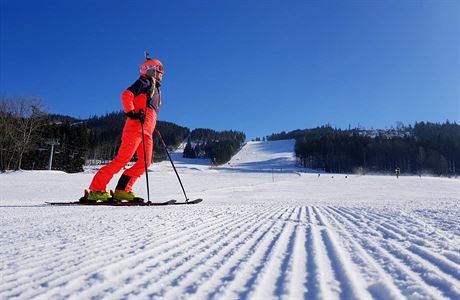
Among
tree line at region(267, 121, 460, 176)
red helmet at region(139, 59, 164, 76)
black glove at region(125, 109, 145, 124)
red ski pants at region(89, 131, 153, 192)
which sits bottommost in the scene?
red ski pants at region(89, 131, 153, 192)

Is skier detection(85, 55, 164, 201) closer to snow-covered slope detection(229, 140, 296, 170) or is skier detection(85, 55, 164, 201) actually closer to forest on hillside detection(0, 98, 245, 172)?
forest on hillside detection(0, 98, 245, 172)

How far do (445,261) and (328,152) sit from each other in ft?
352

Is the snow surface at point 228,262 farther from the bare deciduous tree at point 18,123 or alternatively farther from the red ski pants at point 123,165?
the bare deciduous tree at point 18,123

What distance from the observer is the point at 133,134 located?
6.30 metres

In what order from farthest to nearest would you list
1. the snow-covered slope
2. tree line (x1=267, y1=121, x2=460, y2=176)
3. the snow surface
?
the snow-covered slope < tree line (x1=267, y1=121, x2=460, y2=176) < the snow surface

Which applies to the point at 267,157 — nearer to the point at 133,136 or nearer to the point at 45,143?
the point at 45,143

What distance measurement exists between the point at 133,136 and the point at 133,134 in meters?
0.04

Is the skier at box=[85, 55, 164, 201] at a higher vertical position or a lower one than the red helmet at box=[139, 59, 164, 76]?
lower

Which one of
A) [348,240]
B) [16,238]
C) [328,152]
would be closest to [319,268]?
[348,240]

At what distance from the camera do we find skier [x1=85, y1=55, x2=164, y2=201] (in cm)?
622

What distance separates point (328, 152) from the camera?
104375mm

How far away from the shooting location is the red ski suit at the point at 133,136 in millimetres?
6230

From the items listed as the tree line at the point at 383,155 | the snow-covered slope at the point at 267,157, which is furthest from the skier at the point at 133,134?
the snow-covered slope at the point at 267,157

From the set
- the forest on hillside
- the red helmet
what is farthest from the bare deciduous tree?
the red helmet
